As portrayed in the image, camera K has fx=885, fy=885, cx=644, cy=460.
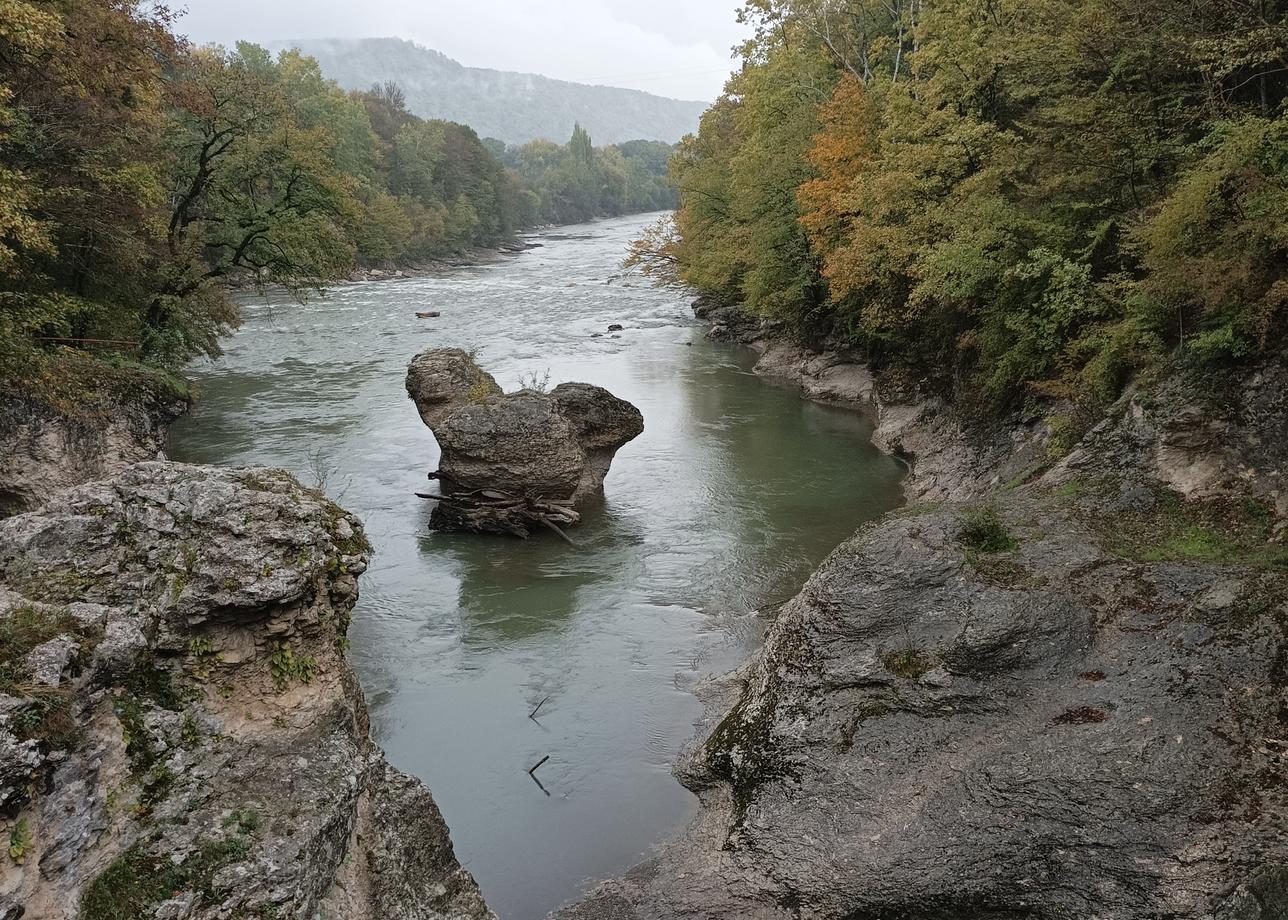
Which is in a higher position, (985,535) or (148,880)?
(985,535)

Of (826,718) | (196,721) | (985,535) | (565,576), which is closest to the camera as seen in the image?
(196,721)

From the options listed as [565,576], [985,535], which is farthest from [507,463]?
[985,535]

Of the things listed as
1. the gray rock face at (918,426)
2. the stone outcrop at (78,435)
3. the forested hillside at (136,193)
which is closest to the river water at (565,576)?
the gray rock face at (918,426)

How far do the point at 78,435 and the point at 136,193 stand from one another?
17.8ft

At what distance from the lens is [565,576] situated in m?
16.2

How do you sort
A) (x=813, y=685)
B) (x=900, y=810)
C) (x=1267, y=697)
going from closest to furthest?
(x=1267, y=697)
(x=900, y=810)
(x=813, y=685)

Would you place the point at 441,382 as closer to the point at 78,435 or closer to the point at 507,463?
the point at 507,463

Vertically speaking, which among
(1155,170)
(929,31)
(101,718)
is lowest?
(101,718)

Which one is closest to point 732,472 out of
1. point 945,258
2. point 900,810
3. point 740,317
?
Answer: point 945,258

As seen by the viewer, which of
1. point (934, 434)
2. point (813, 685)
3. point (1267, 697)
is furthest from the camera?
point (934, 434)

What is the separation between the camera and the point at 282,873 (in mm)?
5332

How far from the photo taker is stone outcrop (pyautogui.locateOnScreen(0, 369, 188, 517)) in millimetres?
13977

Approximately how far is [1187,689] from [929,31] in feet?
62.8

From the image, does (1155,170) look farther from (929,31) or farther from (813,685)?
(813,685)
